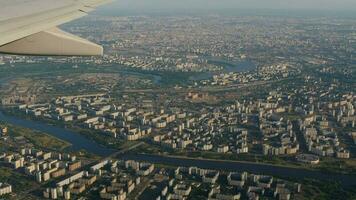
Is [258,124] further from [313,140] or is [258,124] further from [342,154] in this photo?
[342,154]

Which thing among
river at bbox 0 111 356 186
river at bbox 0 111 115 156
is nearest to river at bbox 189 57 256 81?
river at bbox 0 111 115 156

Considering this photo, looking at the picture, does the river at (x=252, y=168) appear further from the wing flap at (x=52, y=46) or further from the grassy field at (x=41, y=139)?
the wing flap at (x=52, y=46)

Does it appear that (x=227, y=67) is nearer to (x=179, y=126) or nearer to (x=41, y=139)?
(x=179, y=126)

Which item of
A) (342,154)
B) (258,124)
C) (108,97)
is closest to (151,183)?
(342,154)

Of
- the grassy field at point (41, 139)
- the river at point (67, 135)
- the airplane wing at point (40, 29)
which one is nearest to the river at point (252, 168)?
the river at point (67, 135)

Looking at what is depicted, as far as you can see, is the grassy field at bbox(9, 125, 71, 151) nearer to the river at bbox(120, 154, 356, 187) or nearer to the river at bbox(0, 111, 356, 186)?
the river at bbox(0, 111, 356, 186)

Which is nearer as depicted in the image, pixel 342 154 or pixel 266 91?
pixel 342 154
